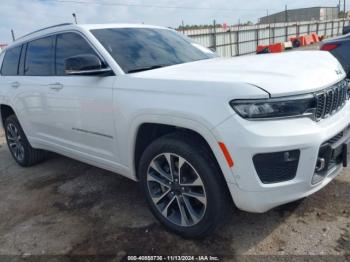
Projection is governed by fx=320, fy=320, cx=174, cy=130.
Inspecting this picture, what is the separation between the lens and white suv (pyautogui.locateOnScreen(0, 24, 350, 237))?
2.11 metres

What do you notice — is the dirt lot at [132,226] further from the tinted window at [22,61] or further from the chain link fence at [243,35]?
the chain link fence at [243,35]

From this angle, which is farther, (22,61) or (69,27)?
(22,61)

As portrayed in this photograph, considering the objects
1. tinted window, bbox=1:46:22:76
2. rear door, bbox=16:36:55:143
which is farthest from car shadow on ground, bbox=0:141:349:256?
tinted window, bbox=1:46:22:76

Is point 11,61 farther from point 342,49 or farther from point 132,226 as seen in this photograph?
point 342,49

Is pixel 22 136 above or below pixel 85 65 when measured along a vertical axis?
below

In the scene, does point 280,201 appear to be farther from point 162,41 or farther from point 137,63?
point 162,41

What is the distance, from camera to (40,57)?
408cm

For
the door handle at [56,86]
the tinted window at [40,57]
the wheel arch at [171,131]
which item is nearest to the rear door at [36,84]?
the tinted window at [40,57]

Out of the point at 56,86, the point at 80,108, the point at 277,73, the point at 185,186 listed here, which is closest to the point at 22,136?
the point at 56,86

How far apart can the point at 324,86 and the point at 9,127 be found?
4585 mm

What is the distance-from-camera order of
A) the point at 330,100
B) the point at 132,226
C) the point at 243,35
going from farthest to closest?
the point at 243,35 < the point at 132,226 < the point at 330,100

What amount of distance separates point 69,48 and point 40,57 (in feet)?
2.47

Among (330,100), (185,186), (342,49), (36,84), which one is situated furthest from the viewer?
(342,49)

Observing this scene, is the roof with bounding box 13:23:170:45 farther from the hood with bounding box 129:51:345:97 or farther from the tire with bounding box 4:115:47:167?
the tire with bounding box 4:115:47:167
